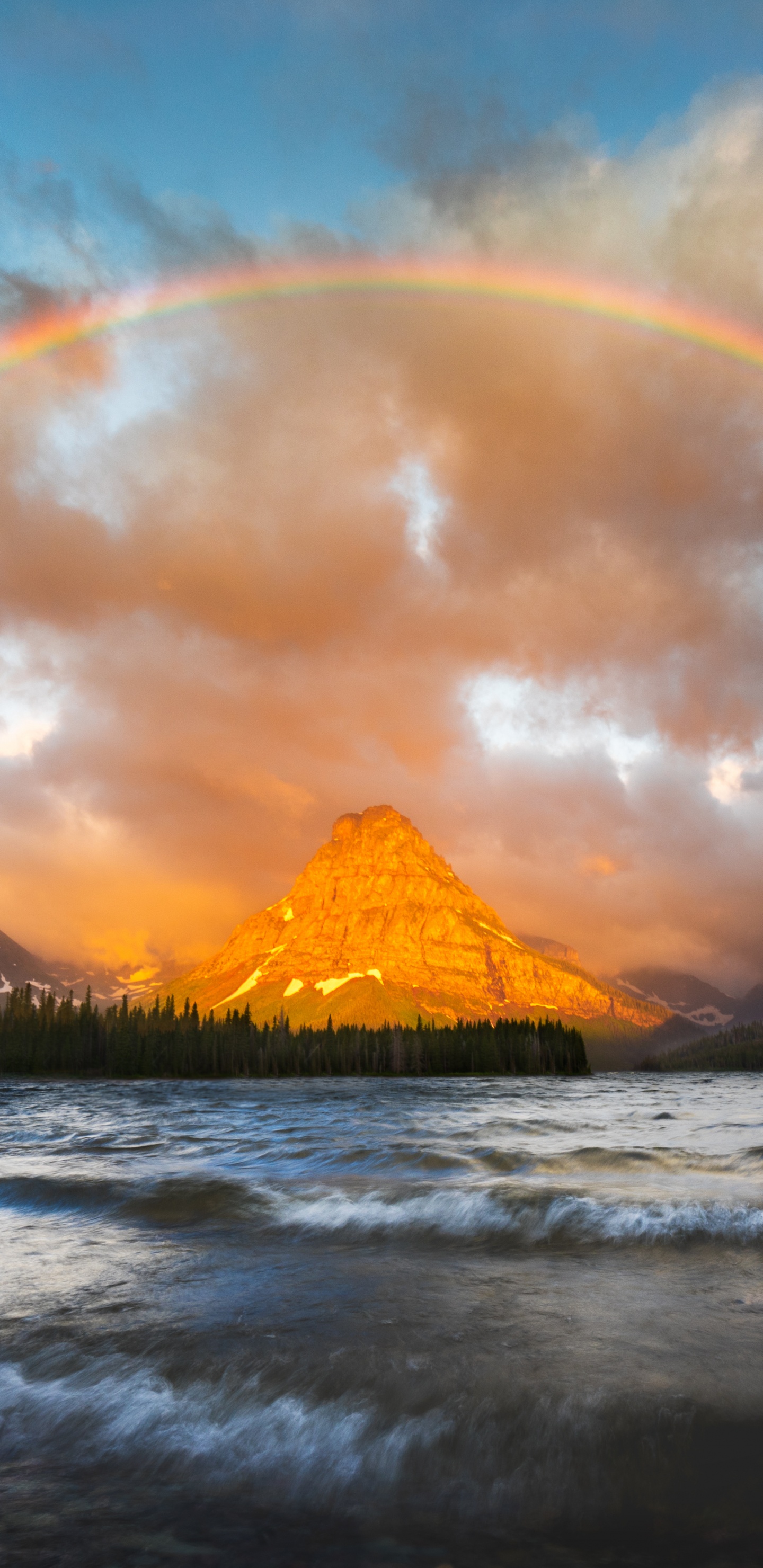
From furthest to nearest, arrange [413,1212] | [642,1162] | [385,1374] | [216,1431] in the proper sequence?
[642,1162]
[413,1212]
[385,1374]
[216,1431]

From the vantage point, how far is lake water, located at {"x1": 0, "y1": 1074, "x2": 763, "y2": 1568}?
6.37m

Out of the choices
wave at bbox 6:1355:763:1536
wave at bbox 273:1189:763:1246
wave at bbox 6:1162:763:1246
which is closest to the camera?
wave at bbox 6:1355:763:1536

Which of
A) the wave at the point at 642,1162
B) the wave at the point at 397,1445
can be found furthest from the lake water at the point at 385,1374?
the wave at the point at 642,1162

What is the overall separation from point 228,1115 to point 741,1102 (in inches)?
1876

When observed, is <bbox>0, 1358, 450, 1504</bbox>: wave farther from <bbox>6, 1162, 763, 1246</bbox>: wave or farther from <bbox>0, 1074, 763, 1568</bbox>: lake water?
<bbox>6, 1162, 763, 1246</bbox>: wave

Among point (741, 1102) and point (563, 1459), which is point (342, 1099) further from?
point (563, 1459)

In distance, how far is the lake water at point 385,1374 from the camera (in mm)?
6367

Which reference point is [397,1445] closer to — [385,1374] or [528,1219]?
[385,1374]

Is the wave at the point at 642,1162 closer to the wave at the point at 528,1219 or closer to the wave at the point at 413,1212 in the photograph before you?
the wave at the point at 413,1212

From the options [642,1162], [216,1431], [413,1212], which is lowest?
[642,1162]

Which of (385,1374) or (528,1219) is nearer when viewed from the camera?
(385,1374)

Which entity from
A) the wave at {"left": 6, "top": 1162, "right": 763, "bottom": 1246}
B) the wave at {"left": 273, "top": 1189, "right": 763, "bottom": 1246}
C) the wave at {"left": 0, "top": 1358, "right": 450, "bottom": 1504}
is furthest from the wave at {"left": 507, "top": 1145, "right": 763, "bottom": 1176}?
the wave at {"left": 0, "top": 1358, "right": 450, "bottom": 1504}

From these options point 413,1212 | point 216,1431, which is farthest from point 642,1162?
point 216,1431

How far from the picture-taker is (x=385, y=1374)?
929cm
